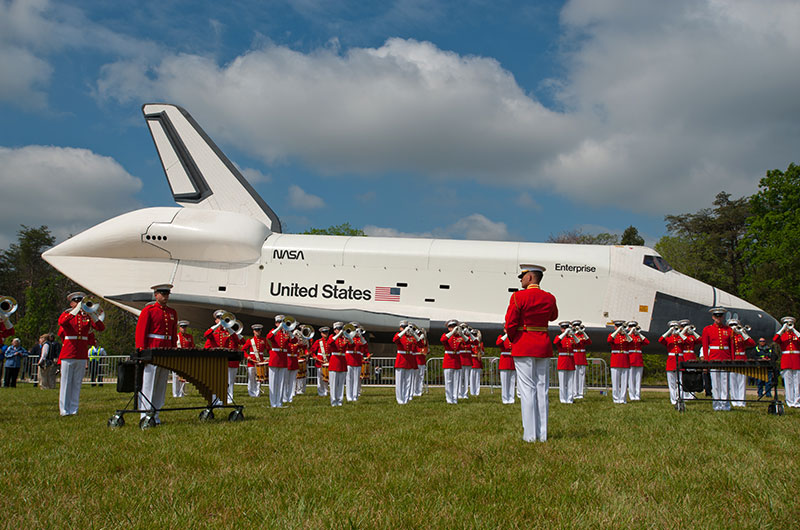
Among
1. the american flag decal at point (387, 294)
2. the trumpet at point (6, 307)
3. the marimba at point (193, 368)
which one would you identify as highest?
the american flag decal at point (387, 294)

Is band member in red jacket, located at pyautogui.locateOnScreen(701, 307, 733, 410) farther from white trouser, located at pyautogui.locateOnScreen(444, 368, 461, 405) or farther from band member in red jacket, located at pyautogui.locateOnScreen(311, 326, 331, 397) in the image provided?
band member in red jacket, located at pyautogui.locateOnScreen(311, 326, 331, 397)

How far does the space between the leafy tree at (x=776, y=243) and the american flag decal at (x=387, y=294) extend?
2677 centimetres

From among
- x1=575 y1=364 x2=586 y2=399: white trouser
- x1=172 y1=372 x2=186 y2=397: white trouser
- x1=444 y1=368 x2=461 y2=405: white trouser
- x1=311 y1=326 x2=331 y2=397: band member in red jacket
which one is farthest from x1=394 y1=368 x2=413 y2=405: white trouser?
x1=172 y1=372 x2=186 y2=397: white trouser

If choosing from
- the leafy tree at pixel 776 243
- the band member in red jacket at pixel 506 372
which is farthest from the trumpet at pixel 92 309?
the leafy tree at pixel 776 243

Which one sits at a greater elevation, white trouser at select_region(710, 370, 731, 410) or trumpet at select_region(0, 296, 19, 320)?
trumpet at select_region(0, 296, 19, 320)

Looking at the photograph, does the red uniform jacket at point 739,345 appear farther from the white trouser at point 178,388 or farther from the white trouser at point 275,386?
the white trouser at point 178,388

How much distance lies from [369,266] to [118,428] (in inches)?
533

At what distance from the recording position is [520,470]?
506cm

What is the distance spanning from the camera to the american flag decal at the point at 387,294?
68.8ft

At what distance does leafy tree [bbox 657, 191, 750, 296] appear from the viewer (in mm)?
47531

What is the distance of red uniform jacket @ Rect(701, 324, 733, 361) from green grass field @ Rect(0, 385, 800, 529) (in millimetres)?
3959

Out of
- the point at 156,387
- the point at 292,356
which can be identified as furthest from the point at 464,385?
the point at 156,387

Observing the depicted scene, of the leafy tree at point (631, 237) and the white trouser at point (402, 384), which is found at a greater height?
the leafy tree at point (631, 237)

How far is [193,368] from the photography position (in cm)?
902
